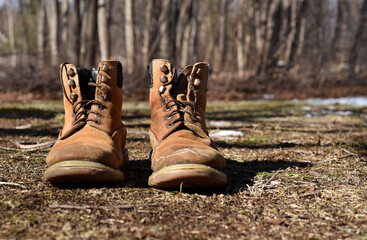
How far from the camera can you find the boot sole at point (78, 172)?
157 centimetres

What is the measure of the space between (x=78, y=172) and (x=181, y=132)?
0.62m

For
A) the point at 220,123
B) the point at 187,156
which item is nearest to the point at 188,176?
the point at 187,156

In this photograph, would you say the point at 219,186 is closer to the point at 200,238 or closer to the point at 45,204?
the point at 200,238

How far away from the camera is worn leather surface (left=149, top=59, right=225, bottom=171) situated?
1.66 meters

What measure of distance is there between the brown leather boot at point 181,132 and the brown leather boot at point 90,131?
22 cm

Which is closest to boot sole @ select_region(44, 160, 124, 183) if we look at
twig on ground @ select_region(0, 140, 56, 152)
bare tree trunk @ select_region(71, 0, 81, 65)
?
twig on ground @ select_region(0, 140, 56, 152)

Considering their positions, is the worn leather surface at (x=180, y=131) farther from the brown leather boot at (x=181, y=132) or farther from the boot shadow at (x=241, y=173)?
the boot shadow at (x=241, y=173)

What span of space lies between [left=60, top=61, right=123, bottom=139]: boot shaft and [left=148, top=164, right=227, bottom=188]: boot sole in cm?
49

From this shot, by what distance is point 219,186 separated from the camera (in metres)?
1.80

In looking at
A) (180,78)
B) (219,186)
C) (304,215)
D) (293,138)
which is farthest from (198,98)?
(293,138)

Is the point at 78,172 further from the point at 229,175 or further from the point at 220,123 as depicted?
the point at 220,123

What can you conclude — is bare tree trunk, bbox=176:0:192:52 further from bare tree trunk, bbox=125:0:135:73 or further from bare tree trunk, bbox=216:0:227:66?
bare tree trunk, bbox=125:0:135:73

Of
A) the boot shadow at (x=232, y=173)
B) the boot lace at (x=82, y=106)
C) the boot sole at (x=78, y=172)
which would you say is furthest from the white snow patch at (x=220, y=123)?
the boot sole at (x=78, y=172)

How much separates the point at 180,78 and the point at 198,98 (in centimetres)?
17
